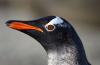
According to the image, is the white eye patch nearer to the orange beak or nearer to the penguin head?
the penguin head

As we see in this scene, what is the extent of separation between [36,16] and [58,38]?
3282 millimetres

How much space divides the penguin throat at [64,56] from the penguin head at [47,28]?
51mm

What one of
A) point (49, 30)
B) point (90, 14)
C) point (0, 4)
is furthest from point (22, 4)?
point (49, 30)

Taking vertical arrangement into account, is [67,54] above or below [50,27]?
below

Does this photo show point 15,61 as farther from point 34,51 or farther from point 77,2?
point 77,2

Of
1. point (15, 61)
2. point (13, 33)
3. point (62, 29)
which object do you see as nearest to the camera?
point (62, 29)

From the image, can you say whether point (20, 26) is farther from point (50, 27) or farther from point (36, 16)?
point (36, 16)

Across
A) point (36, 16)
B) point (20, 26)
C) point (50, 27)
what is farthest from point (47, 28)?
point (36, 16)

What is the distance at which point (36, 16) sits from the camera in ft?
23.5

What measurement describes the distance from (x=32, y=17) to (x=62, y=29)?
132 inches

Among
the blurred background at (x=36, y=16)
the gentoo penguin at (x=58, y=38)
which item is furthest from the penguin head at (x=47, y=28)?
the blurred background at (x=36, y=16)

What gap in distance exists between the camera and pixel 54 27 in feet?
12.7

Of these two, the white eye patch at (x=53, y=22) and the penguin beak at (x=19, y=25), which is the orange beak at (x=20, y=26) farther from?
the white eye patch at (x=53, y=22)

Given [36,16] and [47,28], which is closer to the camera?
[47,28]
